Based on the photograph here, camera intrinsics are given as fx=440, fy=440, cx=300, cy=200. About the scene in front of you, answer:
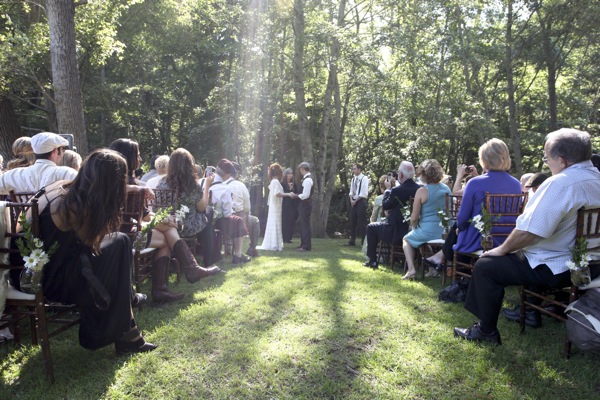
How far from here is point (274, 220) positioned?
957 cm

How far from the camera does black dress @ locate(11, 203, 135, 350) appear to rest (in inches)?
119

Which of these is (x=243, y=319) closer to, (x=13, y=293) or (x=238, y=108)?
(x=13, y=293)

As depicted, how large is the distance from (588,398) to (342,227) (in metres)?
16.1

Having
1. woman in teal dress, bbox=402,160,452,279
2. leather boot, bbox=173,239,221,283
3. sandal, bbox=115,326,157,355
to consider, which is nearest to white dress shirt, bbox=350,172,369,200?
woman in teal dress, bbox=402,160,452,279

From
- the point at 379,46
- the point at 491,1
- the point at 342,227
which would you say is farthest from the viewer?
the point at 342,227

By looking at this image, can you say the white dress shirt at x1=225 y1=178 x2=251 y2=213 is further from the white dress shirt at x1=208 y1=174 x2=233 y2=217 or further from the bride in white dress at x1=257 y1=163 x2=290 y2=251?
the bride in white dress at x1=257 y1=163 x2=290 y2=251

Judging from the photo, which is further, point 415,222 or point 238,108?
A: point 238,108

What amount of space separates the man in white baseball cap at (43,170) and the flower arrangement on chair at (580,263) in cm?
425

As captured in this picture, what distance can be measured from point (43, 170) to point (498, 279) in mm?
4132

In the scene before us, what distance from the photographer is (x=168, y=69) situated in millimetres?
24125

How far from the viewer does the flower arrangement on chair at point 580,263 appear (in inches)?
118

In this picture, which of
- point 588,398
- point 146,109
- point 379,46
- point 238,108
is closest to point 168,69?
point 146,109

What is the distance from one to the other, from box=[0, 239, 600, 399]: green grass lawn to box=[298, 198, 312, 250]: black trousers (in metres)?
5.24

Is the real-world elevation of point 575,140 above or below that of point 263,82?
below
